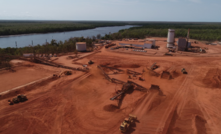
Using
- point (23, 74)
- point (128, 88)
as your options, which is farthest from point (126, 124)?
point (23, 74)

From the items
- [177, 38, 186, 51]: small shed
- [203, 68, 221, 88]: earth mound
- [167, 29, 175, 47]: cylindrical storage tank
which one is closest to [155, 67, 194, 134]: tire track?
[203, 68, 221, 88]: earth mound

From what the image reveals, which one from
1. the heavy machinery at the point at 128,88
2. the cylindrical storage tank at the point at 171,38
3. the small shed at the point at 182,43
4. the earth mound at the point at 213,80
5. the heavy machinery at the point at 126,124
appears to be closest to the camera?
the heavy machinery at the point at 126,124

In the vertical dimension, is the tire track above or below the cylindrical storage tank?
below

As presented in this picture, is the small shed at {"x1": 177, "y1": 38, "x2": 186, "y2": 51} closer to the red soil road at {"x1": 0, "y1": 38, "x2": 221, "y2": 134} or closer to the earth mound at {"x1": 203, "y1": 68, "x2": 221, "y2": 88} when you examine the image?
the earth mound at {"x1": 203, "y1": 68, "x2": 221, "y2": 88}

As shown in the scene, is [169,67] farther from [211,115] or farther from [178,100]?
[211,115]

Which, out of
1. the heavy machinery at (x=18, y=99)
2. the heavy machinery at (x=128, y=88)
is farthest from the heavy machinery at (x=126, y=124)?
the heavy machinery at (x=18, y=99)

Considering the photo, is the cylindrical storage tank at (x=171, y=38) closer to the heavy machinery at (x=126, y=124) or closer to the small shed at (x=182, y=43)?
the small shed at (x=182, y=43)

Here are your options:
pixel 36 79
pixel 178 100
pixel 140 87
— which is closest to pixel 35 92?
pixel 36 79

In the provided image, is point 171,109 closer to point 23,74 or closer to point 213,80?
point 213,80
